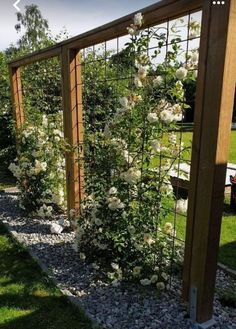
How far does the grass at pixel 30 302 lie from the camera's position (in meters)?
2.16

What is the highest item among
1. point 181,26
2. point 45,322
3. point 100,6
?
point 100,6

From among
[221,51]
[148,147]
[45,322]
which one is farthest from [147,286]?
[221,51]

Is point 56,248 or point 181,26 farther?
point 56,248

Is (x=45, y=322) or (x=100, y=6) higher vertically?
(x=100, y=6)

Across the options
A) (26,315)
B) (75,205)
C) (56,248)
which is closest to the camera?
(26,315)

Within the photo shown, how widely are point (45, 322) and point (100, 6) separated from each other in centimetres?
216

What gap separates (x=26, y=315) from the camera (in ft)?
7.36

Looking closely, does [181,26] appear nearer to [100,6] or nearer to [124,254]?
[100,6]

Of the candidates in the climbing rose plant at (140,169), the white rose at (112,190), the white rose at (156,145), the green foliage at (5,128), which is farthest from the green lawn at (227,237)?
the green foliage at (5,128)

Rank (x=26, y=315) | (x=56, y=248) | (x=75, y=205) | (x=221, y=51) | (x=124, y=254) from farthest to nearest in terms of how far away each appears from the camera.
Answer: (x=75, y=205)
(x=56, y=248)
(x=124, y=254)
(x=26, y=315)
(x=221, y=51)

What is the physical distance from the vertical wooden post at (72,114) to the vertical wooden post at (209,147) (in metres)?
1.48

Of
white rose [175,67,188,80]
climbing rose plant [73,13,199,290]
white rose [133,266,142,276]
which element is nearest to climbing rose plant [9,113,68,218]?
climbing rose plant [73,13,199,290]

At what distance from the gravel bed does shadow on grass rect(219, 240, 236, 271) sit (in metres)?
0.22

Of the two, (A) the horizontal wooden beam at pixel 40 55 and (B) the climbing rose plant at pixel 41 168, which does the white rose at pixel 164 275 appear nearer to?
(B) the climbing rose plant at pixel 41 168
